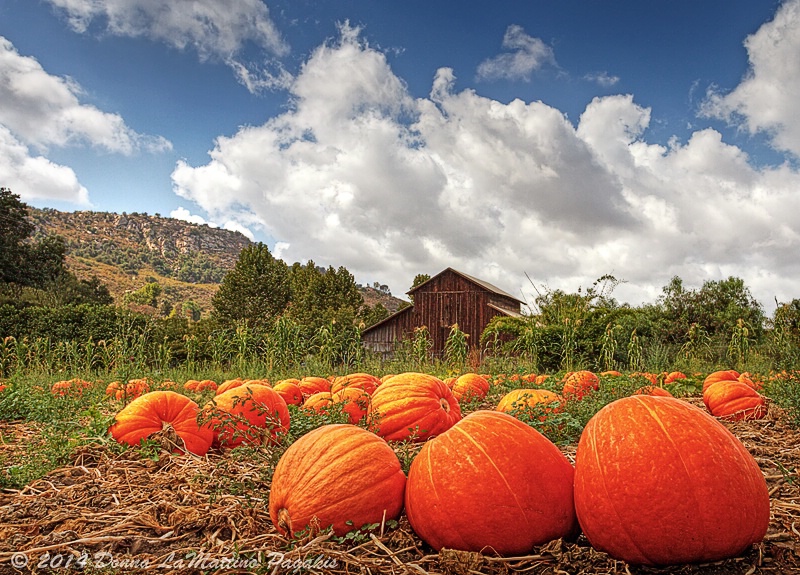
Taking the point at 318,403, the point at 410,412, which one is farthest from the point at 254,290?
the point at 410,412

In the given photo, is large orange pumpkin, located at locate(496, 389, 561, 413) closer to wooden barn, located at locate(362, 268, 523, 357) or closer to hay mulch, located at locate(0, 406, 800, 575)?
hay mulch, located at locate(0, 406, 800, 575)

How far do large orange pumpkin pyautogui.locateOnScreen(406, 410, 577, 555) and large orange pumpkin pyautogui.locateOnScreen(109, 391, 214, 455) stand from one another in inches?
80.9

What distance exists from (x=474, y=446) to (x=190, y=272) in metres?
110

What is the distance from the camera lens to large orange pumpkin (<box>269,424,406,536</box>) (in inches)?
78.6

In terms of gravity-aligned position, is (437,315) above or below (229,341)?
above

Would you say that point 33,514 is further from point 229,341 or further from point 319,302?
point 319,302

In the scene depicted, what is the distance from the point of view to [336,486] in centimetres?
203

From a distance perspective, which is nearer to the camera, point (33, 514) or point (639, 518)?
point (639, 518)

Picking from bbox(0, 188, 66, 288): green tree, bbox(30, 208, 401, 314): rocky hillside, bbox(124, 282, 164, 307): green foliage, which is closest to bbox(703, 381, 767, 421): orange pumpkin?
bbox(0, 188, 66, 288): green tree

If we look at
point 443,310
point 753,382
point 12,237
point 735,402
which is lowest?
point 735,402

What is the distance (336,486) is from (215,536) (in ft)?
1.87

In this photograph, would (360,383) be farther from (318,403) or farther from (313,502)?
(313,502)

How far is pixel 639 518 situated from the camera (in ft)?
5.55

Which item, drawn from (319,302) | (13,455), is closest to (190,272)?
(319,302)
